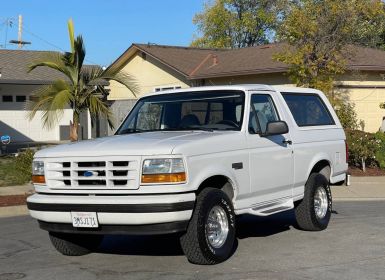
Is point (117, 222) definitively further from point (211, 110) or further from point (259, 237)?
point (259, 237)

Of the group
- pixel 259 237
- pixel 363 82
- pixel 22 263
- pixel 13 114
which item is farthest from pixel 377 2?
pixel 13 114

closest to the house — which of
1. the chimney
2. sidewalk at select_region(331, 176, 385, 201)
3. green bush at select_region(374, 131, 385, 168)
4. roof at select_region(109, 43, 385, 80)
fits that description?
roof at select_region(109, 43, 385, 80)

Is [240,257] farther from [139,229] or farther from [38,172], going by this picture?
[38,172]

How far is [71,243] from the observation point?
7.55 m

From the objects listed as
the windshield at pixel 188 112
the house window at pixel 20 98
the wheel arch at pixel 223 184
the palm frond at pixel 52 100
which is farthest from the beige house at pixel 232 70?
the wheel arch at pixel 223 184

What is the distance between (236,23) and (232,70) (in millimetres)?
25912

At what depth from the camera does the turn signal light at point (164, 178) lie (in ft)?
20.7

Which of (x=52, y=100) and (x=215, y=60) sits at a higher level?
(x=215, y=60)

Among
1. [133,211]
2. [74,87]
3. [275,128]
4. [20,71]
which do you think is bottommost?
[133,211]

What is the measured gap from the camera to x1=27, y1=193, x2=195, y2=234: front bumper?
6.22m

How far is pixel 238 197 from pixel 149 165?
4.62ft

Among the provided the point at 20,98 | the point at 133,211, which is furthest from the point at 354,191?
the point at 20,98

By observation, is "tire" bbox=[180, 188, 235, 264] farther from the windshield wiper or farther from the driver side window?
the windshield wiper

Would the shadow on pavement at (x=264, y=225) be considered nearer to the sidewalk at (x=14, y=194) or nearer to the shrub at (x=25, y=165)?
the sidewalk at (x=14, y=194)
